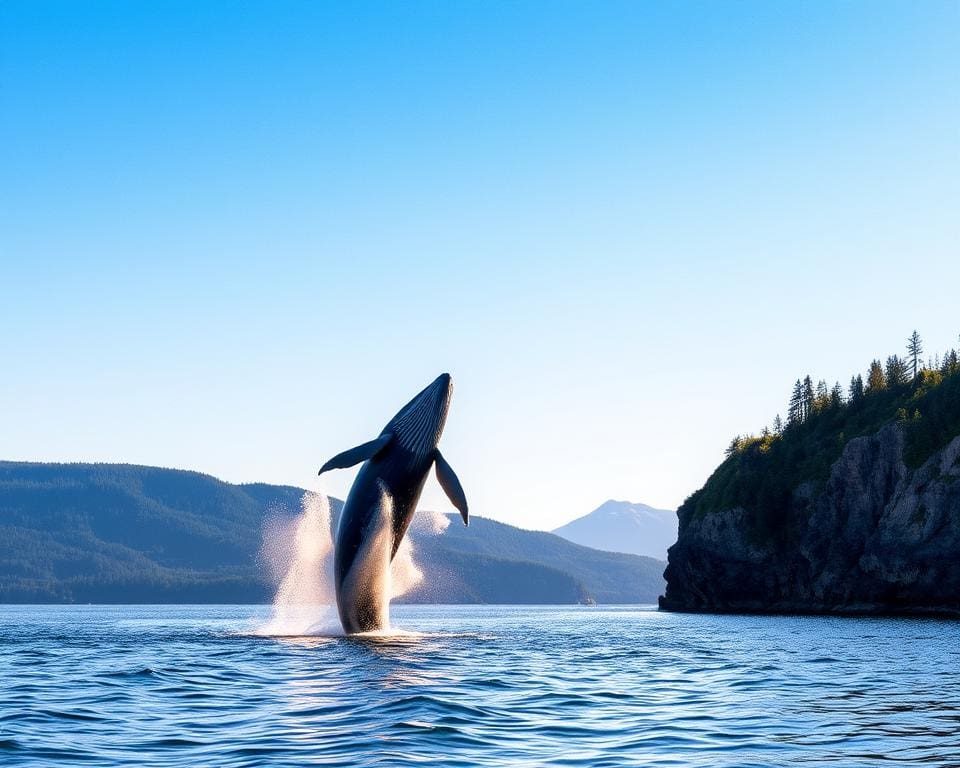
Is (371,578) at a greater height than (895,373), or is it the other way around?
(895,373)

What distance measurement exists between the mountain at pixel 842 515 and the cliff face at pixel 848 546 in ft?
0.49

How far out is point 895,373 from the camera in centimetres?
16938

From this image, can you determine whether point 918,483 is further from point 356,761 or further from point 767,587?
point 356,761

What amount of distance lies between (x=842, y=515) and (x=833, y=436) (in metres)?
22.7

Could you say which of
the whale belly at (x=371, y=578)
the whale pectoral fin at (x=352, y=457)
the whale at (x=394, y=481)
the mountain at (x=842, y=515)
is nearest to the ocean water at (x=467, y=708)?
the whale belly at (x=371, y=578)

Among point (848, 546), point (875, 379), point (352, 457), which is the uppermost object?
point (875, 379)

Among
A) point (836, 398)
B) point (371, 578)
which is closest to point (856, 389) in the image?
point (836, 398)

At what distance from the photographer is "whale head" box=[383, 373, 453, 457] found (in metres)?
44.5

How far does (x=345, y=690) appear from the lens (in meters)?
28.7

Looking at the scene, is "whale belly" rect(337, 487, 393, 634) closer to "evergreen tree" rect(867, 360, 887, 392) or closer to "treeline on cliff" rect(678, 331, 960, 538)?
"treeline on cliff" rect(678, 331, 960, 538)

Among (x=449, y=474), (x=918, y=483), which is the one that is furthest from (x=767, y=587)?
(x=449, y=474)

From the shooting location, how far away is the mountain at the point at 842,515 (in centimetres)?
12069

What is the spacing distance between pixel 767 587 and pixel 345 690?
130 m

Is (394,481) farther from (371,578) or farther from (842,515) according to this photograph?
(842,515)
